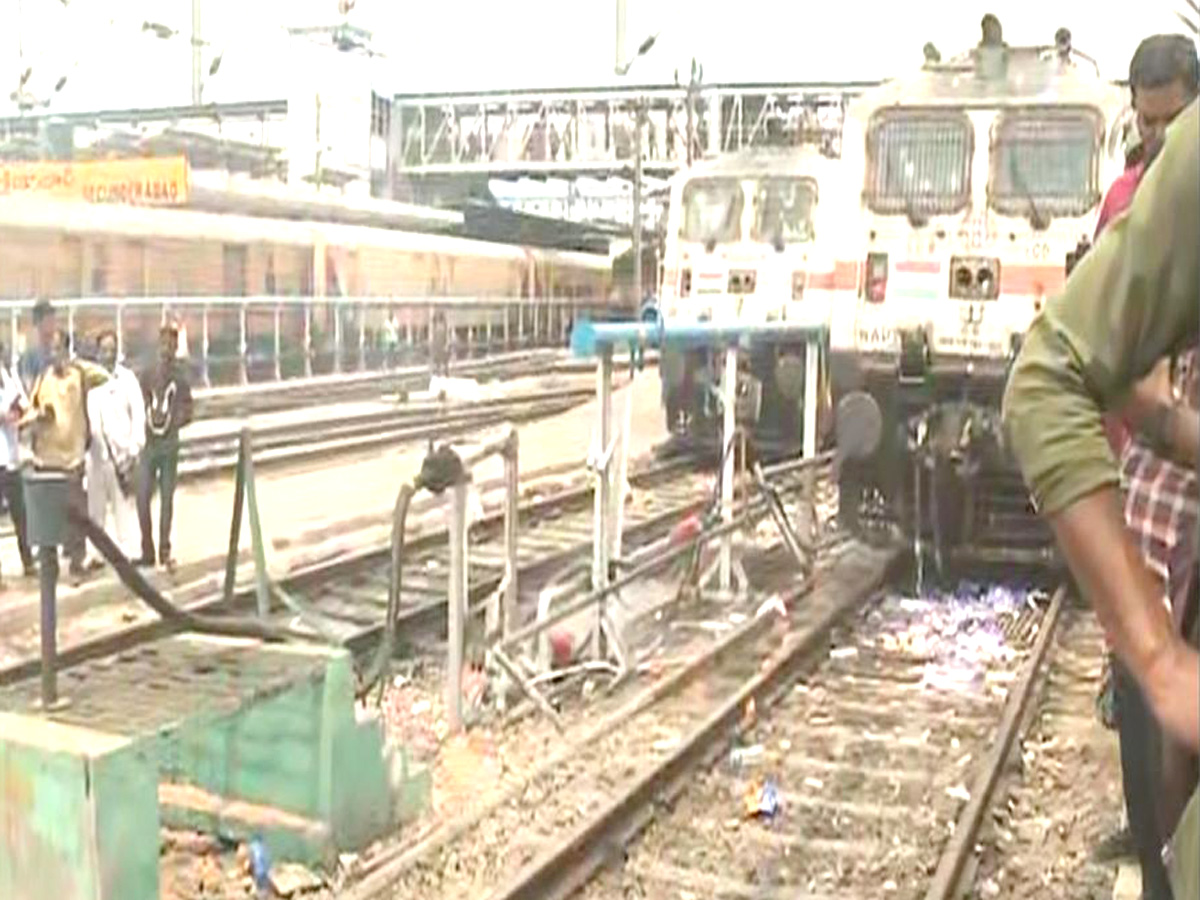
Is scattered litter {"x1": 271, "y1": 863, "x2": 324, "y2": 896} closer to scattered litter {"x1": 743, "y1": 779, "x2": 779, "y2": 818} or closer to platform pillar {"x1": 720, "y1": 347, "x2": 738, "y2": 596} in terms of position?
scattered litter {"x1": 743, "y1": 779, "x2": 779, "y2": 818}

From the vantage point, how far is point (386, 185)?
43.0 m

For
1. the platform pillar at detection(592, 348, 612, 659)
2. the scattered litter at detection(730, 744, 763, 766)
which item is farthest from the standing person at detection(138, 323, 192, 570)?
the scattered litter at detection(730, 744, 763, 766)

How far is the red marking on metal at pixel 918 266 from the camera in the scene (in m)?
10.9

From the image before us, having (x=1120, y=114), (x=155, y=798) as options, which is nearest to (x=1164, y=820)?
(x=155, y=798)

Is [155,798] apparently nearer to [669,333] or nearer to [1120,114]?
[669,333]

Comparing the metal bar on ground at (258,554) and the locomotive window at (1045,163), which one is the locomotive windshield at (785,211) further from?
the metal bar on ground at (258,554)

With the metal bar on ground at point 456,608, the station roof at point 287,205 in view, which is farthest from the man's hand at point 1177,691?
the station roof at point 287,205

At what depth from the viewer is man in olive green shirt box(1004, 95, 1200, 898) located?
5.58ft

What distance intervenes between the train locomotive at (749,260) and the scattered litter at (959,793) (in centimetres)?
989

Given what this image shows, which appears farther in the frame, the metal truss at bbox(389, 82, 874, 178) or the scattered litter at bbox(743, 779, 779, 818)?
the metal truss at bbox(389, 82, 874, 178)

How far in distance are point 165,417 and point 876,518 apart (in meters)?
4.80

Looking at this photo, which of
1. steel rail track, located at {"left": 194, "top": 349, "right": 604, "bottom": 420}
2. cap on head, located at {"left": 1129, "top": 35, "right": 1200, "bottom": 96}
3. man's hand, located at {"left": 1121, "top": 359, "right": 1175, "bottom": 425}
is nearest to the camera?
man's hand, located at {"left": 1121, "top": 359, "right": 1175, "bottom": 425}

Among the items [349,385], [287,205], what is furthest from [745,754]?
[287,205]

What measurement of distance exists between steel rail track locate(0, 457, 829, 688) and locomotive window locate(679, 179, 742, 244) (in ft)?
11.1
